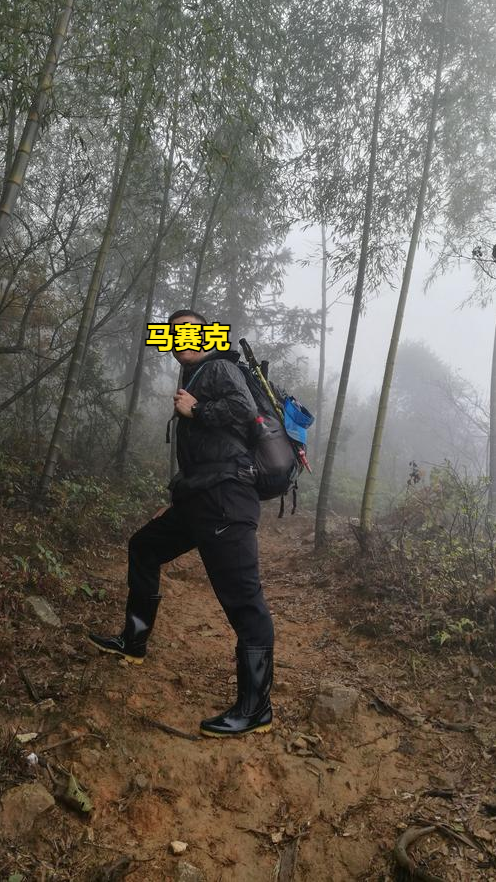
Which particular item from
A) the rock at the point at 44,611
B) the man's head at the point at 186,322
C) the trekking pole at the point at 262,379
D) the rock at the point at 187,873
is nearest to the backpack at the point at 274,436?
the trekking pole at the point at 262,379

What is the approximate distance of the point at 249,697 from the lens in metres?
2.49

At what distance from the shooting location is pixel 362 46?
7.29 m

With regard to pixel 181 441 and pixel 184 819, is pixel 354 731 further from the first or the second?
pixel 181 441

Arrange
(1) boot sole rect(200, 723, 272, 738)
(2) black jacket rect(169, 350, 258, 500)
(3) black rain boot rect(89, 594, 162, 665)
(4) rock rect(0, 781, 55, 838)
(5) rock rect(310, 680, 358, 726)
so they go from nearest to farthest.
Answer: (4) rock rect(0, 781, 55, 838)
(1) boot sole rect(200, 723, 272, 738)
(2) black jacket rect(169, 350, 258, 500)
(5) rock rect(310, 680, 358, 726)
(3) black rain boot rect(89, 594, 162, 665)

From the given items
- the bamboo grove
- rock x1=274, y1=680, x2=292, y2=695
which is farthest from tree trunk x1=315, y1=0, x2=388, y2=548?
rock x1=274, y1=680, x2=292, y2=695

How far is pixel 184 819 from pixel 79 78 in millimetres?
7535

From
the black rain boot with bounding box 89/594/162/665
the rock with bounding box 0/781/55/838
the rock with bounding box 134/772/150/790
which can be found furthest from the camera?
the black rain boot with bounding box 89/594/162/665

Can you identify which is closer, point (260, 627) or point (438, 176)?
point (260, 627)

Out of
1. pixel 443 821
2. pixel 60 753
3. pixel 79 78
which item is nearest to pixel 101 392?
pixel 79 78

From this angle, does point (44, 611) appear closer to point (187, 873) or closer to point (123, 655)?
point (123, 655)

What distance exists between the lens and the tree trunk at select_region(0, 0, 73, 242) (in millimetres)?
3375

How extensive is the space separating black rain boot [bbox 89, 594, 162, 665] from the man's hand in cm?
114

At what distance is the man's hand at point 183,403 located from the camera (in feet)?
8.62

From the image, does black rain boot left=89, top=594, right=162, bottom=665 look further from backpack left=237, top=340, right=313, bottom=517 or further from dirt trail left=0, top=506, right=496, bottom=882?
backpack left=237, top=340, right=313, bottom=517
